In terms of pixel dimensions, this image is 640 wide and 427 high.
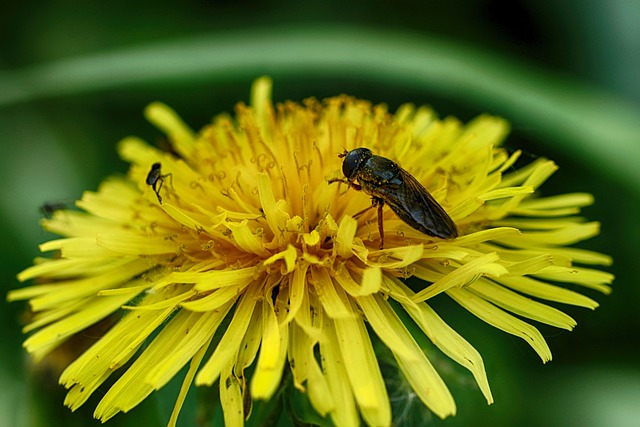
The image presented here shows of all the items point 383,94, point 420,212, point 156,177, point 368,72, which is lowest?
point 383,94

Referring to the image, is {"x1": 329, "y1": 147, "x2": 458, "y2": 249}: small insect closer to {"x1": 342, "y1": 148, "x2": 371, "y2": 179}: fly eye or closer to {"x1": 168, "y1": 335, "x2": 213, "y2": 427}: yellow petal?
{"x1": 342, "y1": 148, "x2": 371, "y2": 179}: fly eye

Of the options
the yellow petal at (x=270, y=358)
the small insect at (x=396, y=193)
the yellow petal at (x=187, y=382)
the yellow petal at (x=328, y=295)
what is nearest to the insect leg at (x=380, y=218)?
the small insect at (x=396, y=193)

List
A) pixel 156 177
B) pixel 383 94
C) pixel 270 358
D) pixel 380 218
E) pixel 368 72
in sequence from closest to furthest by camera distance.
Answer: pixel 270 358, pixel 380 218, pixel 156 177, pixel 368 72, pixel 383 94

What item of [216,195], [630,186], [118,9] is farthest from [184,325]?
[118,9]

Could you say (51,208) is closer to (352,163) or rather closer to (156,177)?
(156,177)

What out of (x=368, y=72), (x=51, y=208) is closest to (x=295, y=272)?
(x=51, y=208)

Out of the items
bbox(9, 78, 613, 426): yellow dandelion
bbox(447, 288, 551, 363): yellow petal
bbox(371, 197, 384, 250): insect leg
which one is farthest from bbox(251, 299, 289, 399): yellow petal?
bbox(447, 288, 551, 363): yellow petal
